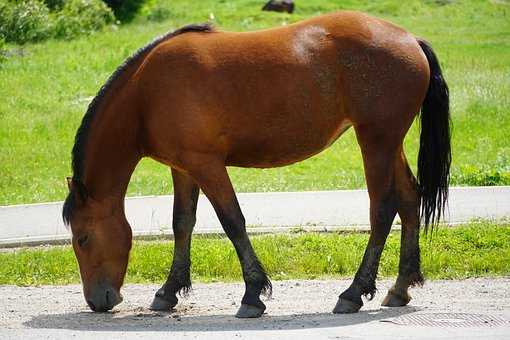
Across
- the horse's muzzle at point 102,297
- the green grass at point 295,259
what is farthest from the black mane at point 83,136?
the green grass at point 295,259

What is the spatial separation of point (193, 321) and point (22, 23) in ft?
62.5

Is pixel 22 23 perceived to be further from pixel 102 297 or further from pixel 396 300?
pixel 396 300

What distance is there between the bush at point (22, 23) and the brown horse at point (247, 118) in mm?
17821

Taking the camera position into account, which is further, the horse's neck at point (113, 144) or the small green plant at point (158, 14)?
the small green plant at point (158, 14)

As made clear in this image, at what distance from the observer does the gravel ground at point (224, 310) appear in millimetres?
7902

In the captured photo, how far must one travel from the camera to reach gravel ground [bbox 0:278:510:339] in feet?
25.9

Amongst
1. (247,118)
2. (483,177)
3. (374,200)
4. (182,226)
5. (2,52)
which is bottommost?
(2,52)

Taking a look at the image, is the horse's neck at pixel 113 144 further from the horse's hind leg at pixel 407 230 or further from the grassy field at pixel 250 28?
the grassy field at pixel 250 28

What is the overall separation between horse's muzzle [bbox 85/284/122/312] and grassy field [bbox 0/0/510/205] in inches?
220

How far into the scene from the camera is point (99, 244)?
28.5 feet

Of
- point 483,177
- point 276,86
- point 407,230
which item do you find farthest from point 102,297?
point 483,177

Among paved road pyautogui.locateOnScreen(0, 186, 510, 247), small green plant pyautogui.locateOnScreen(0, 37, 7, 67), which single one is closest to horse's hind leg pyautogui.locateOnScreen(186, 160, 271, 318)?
paved road pyautogui.locateOnScreen(0, 186, 510, 247)

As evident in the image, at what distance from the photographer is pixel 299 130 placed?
866cm

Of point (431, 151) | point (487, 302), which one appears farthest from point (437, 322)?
point (431, 151)
